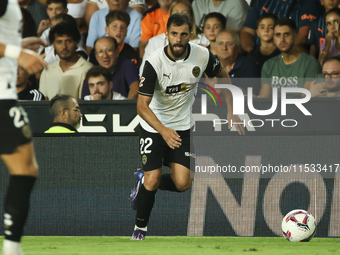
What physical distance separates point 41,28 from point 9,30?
5.21 metres

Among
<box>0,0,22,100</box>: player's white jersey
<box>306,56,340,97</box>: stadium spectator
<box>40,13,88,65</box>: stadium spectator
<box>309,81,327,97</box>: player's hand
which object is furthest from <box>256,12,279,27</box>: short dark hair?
<box>0,0,22,100</box>: player's white jersey

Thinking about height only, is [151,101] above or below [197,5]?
below

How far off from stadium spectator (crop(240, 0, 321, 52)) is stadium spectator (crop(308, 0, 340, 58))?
7 cm

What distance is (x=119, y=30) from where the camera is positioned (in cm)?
734

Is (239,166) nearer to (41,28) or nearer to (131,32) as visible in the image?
(131,32)

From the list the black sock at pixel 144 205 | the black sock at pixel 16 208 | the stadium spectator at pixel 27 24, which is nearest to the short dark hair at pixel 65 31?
the stadium spectator at pixel 27 24

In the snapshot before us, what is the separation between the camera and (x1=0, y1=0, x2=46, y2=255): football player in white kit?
2.84 metres

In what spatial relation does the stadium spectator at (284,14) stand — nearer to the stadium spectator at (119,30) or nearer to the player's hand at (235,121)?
the stadium spectator at (119,30)

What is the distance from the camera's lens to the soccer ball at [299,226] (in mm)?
4859

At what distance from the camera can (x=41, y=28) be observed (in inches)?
314

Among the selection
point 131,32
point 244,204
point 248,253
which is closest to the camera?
point 248,253

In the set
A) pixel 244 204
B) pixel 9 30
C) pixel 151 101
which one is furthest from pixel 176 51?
pixel 9 30

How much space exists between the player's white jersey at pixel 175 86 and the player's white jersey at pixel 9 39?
2235 millimetres

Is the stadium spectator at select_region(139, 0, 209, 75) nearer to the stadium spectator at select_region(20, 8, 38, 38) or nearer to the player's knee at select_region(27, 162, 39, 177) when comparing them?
the stadium spectator at select_region(20, 8, 38, 38)
